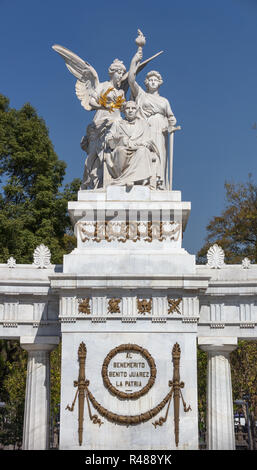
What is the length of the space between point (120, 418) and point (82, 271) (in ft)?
13.8

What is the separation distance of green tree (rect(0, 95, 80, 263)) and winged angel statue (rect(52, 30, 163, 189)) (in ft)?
43.0

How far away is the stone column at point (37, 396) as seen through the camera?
20.5 meters

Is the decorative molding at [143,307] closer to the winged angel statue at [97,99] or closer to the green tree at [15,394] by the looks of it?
the winged angel statue at [97,99]

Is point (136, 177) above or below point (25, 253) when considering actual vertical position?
below

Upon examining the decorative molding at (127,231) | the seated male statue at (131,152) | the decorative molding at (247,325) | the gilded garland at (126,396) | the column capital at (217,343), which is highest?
the seated male statue at (131,152)

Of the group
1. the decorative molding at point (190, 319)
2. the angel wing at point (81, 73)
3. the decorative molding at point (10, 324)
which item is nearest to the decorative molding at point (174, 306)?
the decorative molding at point (190, 319)

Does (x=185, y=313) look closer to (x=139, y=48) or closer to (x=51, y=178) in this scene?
(x=139, y=48)

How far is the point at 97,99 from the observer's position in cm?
2277

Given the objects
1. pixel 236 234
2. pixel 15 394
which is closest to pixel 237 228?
pixel 236 234

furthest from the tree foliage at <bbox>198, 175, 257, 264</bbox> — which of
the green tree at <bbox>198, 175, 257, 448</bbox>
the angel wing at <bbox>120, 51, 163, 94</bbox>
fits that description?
the angel wing at <bbox>120, 51, 163, 94</bbox>

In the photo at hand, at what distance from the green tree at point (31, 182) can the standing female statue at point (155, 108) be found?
47.3 feet

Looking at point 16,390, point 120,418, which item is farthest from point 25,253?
point 120,418

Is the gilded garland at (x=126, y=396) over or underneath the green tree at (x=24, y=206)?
underneath
